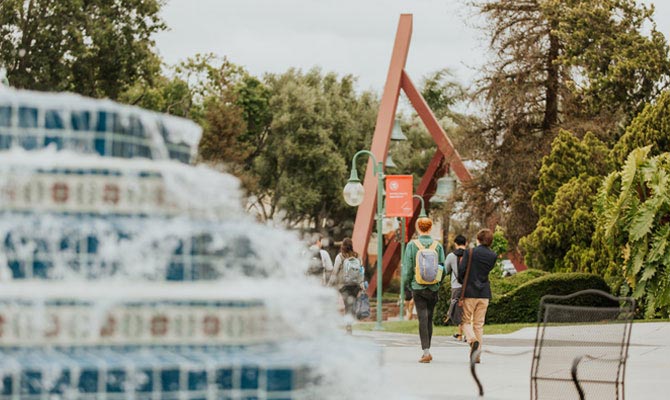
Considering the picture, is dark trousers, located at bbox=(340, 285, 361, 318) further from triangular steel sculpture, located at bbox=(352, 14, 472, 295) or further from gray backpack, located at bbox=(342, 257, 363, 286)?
triangular steel sculpture, located at bbox=(352, 14, 472, 295)

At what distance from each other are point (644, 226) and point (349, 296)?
23.7 ft

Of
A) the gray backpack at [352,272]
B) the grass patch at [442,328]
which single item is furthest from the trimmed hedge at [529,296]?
the gray backpack at [352,272]

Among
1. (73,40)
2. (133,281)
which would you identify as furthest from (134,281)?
(73,40)

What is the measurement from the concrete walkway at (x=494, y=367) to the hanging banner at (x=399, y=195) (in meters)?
6.36

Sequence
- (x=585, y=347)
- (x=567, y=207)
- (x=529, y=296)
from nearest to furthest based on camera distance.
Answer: (x=585, y=347), (x=529, y=296), (x=567, y=207)

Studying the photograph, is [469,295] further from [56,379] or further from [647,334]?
[56,379]

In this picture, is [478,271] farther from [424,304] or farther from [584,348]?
[584,348]

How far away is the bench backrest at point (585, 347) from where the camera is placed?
7.34 metres

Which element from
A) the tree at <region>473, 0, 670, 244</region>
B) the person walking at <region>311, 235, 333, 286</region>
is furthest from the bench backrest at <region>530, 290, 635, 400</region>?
the tree at <region>473, 0, 670, 244</region>

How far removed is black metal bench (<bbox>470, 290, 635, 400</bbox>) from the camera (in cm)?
734

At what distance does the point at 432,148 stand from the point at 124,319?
2180 inches

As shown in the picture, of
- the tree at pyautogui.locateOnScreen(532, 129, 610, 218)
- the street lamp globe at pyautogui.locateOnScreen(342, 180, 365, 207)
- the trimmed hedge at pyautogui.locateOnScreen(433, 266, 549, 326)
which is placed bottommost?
the trimmed hedge at pyautogui.locateOnScreen(433, 266, 549, 326)

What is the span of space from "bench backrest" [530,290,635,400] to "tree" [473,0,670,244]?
27599 mm

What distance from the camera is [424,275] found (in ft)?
45.8
